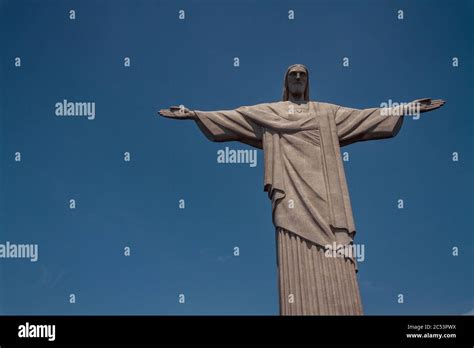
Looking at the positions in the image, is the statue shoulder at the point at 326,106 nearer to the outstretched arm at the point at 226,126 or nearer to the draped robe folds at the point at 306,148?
the draped robe folds at the point at 306,148

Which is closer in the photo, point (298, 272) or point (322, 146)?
point (298, 272)

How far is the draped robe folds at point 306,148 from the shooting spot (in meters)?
15.1

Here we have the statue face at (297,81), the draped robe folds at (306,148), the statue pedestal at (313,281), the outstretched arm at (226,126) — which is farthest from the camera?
the statue face at (297,81)

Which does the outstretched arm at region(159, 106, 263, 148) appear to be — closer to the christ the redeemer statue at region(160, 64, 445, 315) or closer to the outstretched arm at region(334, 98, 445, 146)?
the christ the redeemer statue at region(160, 64, 445, 315)

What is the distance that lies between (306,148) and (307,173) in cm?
80

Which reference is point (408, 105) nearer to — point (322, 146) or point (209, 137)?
point (322, 146)

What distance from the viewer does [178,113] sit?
16547 mm

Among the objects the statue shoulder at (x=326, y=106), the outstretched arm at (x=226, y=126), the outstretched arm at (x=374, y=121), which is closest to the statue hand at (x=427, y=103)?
the outstretched arm at (x=374, y=121)

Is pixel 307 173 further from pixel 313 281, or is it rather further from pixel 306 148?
pixel 313 281

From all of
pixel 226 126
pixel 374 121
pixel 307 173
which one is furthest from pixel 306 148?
pixel 226 126

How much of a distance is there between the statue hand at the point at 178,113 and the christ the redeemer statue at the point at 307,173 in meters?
0.03
